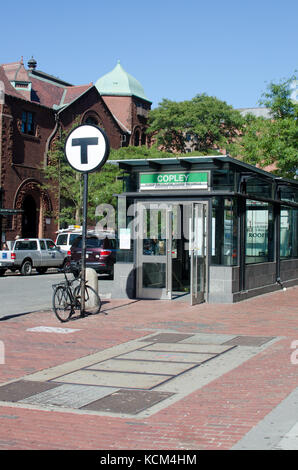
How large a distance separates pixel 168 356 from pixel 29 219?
120 ft

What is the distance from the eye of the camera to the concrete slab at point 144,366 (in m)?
7.35

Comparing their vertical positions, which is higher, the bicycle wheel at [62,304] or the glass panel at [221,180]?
the glass panel at [221,180]

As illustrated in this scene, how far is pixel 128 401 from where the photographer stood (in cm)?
600

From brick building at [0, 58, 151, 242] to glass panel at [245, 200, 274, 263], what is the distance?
20328 mm

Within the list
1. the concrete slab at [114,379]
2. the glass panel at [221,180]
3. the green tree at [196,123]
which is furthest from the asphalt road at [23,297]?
the green tree at [196,123]

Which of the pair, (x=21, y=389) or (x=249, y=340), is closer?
(x=21, y=389)

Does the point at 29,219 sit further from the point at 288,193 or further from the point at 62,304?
the point at 62,304

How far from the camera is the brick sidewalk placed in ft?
15.9

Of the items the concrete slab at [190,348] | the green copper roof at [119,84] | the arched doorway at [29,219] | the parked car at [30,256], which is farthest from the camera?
the green copper roof at [119,84]

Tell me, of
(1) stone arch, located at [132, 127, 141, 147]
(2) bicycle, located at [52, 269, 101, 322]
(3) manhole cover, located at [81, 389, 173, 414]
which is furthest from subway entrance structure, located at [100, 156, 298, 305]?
(1) stone arch, located at [132, 127, 141, 147]

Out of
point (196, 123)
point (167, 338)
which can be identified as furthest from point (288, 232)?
point (196, 123)

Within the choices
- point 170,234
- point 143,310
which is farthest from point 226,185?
point 143,310

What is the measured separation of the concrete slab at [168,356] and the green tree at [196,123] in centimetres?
4575

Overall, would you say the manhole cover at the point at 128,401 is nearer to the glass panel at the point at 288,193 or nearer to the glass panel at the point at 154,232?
the glass panel at the point at 154,232
